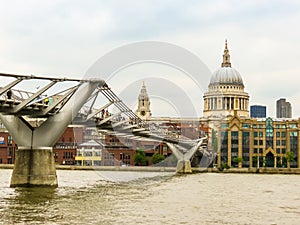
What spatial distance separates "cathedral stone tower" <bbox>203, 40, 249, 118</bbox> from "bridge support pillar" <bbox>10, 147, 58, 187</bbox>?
114 metres

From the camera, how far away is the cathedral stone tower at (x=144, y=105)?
484 ft

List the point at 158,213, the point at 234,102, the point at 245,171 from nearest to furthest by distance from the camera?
the point at 158,213 → the point at 245,171 → the point at 234,102

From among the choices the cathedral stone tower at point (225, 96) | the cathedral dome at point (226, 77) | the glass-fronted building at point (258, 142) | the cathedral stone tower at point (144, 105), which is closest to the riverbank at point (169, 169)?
the glass-fronted building at point (258, 142)

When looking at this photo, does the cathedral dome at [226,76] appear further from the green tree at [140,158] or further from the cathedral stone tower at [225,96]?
the green tree at [140,158]

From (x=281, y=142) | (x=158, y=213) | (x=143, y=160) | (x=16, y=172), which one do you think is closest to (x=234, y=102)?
(x=281, y=142)

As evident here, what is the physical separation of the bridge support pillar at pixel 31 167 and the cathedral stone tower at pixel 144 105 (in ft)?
349

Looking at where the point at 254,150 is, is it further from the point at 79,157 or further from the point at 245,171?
the point at 79,157

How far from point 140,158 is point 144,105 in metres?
42.2

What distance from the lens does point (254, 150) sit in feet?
405

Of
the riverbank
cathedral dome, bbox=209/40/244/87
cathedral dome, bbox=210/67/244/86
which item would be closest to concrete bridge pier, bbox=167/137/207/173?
the riverbank

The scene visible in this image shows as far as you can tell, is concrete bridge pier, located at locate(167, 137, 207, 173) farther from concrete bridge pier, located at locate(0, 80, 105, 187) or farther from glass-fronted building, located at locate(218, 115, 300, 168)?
concrete bridge pier, located at locate(0, 80, 105, 187)

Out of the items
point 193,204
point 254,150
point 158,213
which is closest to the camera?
point 158,213

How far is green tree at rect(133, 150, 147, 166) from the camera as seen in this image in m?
113

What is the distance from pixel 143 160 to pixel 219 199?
77.3 metres
